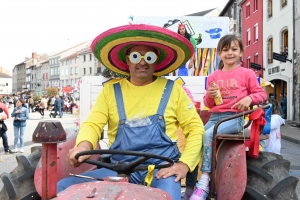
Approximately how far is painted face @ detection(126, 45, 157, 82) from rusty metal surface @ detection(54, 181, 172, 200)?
110cm

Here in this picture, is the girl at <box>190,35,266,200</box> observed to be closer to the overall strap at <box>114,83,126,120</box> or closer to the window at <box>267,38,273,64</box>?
the overall strap at <box>114,83,126,120</box>

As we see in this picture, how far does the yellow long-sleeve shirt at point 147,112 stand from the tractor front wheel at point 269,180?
0.42 meters

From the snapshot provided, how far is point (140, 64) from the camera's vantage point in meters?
2.94

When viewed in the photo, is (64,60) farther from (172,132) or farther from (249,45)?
(172,132)

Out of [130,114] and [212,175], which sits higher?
[130,114]

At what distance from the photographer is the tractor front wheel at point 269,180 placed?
2693 millimetres

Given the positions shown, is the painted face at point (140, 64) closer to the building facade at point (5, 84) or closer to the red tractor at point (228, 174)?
the red tractor at point (228, 174)

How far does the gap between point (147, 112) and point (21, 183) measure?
1.04 meters

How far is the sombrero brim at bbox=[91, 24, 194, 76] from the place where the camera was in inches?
111

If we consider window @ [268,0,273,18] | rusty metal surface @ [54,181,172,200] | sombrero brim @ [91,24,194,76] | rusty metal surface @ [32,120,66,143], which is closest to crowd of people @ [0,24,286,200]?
sombrero brim @ [91,24,194,76]

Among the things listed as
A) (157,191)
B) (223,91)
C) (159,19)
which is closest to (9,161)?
(159,19)

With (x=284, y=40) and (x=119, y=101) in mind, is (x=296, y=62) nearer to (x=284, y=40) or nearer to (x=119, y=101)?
(x=284, y=40)

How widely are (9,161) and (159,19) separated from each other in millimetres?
5187

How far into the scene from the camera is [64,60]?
307ft
